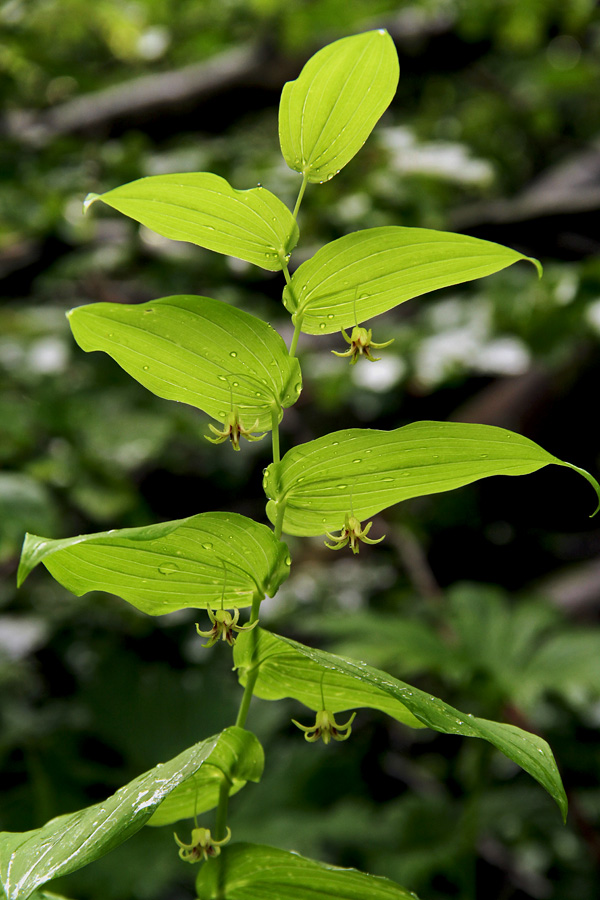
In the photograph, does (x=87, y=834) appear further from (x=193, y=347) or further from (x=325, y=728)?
(x=193, y=347)

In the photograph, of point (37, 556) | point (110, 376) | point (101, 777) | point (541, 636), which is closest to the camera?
point (37, 556)

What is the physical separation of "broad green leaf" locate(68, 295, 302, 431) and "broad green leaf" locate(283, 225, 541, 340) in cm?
4

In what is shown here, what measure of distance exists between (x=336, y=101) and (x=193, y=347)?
0.54 ft

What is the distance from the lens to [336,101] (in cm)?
42

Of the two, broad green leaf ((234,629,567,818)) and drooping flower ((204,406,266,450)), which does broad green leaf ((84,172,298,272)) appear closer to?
drooping flower ((204,406,266,450))

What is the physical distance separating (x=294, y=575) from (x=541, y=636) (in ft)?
3.19

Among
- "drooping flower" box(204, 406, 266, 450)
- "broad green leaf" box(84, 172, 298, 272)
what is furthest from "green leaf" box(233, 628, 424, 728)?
"broad green leaf" box(84, 172, 298, 272)

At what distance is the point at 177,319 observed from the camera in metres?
0.41

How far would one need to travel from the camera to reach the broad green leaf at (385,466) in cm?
40

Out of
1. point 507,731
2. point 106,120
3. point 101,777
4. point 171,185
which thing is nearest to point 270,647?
point 507,731

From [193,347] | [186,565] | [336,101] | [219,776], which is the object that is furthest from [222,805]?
[336,101]

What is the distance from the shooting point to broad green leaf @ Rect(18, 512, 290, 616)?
399 mm

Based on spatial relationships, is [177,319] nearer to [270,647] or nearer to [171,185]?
[171,185]

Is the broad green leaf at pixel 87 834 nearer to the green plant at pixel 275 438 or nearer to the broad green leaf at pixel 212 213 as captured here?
the green plant at pixel 275 438
